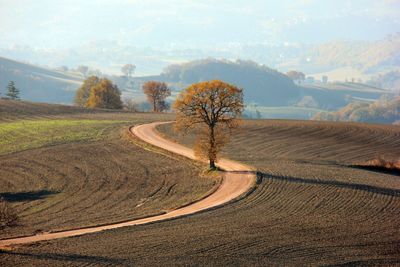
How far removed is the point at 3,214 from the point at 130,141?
42316 mm

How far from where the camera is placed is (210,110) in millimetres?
58938

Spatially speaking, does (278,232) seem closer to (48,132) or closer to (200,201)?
(200,201)

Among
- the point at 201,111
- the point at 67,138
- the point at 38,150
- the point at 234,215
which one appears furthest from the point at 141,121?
the point at 234,215

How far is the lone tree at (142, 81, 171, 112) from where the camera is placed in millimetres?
145000

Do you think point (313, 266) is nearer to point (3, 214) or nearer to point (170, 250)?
point (170, 250)

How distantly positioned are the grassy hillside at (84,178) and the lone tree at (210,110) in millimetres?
3548

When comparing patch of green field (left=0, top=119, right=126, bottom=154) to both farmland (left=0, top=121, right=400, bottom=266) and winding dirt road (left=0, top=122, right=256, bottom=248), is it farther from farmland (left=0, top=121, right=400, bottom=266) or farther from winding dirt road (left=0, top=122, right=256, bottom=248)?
farmland (left=0, top=121, right=400, bottom=266)

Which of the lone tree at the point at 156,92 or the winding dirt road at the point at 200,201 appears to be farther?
the lone tree at the point at 156,92

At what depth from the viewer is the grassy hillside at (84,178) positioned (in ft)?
148

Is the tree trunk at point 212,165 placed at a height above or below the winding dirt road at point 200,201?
above

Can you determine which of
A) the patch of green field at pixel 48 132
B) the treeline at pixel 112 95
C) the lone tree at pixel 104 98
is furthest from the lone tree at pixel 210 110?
the treeline at pixel 112 95

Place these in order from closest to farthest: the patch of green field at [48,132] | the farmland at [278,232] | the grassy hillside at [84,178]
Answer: the farmland at [278,232] → the grassy hillside at [84,178] → the patch of green field at [48,132]

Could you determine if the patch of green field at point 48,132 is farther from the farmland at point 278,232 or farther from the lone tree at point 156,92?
the lone tree at point 156,92

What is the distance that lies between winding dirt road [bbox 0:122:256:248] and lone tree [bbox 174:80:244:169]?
11.9 feet
